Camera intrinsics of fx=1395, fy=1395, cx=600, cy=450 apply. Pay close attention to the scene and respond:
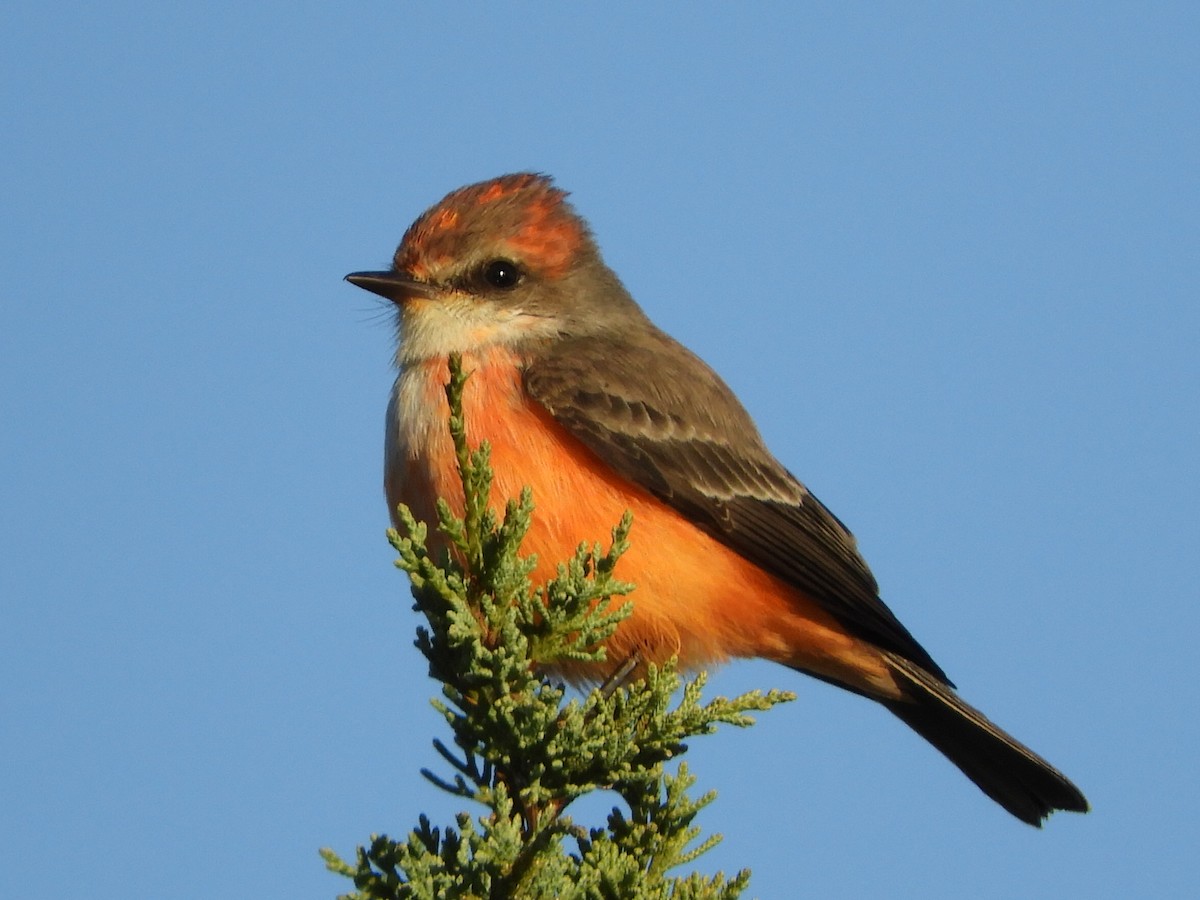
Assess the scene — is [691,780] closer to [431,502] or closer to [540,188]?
[431,502]

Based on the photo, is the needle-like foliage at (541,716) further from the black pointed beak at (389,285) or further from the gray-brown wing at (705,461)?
the black pointed beak at (389,285)

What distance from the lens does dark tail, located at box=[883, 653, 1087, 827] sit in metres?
6.47

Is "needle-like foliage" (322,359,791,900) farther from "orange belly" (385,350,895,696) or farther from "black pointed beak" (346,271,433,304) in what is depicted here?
"black pointed beak" (346,271,433,304)

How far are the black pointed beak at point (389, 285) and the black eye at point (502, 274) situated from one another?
0.32m

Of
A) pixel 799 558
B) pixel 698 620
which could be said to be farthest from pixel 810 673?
pixel 698 620

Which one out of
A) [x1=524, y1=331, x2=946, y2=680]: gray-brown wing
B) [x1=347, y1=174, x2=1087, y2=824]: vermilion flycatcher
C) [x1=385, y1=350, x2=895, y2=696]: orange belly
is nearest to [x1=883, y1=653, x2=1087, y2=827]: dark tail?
[x1=347, y1=174, x2=1087, y2=824]: vermilion flycatcher

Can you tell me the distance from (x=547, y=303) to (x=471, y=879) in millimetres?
3417

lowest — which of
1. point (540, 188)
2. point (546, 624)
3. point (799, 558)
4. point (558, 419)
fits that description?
point (546, 624)

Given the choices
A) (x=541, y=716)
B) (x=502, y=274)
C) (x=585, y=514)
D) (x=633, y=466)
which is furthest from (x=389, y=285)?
(x=541, y=716)

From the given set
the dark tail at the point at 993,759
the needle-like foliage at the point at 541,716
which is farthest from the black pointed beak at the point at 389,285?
the dark tail at the point at 993,759

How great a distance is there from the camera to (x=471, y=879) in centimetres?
393

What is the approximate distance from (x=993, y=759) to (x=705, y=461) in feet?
6.54

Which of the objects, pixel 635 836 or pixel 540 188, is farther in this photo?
pixel 540 188

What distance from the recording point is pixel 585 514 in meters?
5.62
